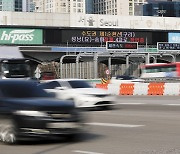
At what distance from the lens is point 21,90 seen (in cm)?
1159

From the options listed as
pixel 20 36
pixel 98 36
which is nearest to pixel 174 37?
pixel 98 36

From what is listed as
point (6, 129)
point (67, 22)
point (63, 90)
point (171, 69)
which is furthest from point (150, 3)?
point (6, 129)

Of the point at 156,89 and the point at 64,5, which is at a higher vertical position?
the point at 64,5

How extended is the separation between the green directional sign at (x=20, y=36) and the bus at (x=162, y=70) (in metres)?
32.2

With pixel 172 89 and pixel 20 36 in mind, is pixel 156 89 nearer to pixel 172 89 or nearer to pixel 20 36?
pixel 172 89

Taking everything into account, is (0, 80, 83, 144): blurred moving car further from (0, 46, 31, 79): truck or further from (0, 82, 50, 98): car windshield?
(0, 46, 31, 79): truck

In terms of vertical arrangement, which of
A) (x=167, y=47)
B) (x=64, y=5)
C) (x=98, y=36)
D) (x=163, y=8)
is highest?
(x=64, y=5)

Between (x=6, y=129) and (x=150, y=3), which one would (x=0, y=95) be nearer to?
(x=6, y=129)

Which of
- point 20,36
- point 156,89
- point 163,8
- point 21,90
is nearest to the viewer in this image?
point 21,90

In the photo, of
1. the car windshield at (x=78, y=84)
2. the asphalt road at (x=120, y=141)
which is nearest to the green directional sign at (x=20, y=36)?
the car windshield at (x=78, y=84)

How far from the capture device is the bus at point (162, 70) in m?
63.8

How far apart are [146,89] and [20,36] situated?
64352mm

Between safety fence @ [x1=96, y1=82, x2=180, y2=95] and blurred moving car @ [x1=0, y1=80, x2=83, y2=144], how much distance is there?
22.1 meters

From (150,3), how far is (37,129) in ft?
516
